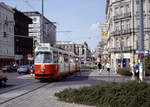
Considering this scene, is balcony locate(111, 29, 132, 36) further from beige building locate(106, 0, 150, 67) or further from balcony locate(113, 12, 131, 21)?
balcony locate(113, 12, 131, 21)

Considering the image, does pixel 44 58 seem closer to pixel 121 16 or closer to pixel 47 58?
pixel 47 58

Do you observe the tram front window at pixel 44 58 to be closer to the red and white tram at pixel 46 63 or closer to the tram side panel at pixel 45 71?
the red and white tram at pixel 46 63

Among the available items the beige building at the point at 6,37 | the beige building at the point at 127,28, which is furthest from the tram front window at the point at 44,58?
the beige building at the point at 6,37

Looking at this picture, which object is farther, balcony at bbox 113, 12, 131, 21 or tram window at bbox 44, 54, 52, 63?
balcony at bbox 113, 12, 131, 21

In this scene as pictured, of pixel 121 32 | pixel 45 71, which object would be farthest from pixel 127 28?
pixel 45 71

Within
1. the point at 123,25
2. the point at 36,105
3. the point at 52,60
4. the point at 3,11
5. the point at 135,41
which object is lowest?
the point at 36,105

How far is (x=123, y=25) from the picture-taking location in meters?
57.8

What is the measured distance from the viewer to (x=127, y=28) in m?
56.8

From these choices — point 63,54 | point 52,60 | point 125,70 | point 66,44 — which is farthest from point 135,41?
point 66,44

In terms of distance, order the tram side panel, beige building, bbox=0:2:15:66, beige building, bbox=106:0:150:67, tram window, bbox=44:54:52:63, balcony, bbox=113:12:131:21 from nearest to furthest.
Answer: the tram side panel < tram window, bbox=44:54:52:63 < beige building, bbox=106:0:150:67 < balcony, bbox=113:12:131:21 < beige building, bbox=0:2:15:66

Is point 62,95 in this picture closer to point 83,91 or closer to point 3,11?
point 83,91

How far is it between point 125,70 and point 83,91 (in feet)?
71.1

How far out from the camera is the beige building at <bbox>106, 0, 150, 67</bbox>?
54934 mm

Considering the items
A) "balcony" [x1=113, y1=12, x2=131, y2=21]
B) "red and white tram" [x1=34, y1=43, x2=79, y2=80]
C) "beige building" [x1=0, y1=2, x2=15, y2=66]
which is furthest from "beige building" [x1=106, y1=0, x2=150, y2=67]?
"red and white tram" [x1=34, y1=43, x2=79, y2=80]
